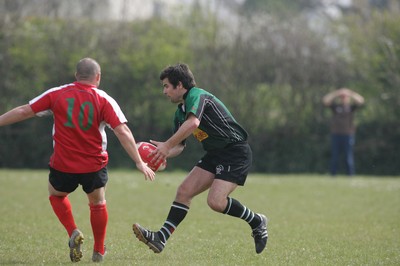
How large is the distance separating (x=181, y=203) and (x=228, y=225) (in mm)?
2949

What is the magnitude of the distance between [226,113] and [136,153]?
3.65 feet

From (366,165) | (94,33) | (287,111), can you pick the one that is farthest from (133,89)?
(366,165)

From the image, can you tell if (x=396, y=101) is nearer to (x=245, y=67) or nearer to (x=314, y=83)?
(x=314, y=83)

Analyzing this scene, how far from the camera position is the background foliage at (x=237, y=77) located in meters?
22.3

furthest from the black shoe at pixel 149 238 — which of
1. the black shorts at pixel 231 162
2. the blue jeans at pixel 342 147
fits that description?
the blue jeans at pixel 342 147

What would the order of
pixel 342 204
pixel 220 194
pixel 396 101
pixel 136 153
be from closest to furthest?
pixel 136 153 → pixel 220 194 → pixel 342 204 → pixel 396 101

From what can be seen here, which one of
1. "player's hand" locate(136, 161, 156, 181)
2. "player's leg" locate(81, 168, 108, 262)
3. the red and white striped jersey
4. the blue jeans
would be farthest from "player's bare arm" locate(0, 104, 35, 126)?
the blue jeans

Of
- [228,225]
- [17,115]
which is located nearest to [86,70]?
[17,115]

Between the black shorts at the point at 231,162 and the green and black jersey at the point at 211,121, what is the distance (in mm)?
61

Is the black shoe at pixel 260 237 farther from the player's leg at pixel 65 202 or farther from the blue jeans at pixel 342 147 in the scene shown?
the blue jeans at pixel 342 147

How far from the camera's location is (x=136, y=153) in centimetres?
672

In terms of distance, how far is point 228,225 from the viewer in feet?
33.7

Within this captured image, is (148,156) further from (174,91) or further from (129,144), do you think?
(174,91)

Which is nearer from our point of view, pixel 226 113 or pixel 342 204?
pixel 226 113
